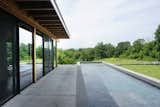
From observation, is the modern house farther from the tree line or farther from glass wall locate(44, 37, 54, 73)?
the tree line

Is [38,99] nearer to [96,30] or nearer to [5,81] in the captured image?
[5,81]

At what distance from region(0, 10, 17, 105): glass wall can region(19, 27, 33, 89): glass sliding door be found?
2.38ft

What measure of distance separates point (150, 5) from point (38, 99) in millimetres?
17257

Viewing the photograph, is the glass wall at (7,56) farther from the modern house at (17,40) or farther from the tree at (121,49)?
the tree at (121,49)

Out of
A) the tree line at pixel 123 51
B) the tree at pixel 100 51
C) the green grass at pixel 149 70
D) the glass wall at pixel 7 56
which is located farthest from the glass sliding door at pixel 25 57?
the tree at pixel 100 51

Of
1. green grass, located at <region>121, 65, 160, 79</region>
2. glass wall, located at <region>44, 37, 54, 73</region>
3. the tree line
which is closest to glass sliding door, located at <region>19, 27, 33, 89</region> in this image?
glass wall, located at <region>44, 37, 54, 73</region>

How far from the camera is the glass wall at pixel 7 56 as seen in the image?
5.12 meters

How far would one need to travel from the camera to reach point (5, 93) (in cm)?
537

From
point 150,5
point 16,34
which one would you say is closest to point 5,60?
point 16,34

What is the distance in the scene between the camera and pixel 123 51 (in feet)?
101

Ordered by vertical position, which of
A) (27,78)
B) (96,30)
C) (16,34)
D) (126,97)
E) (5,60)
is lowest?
(126,97)

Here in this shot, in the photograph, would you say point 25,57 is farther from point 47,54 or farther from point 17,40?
point 47,54

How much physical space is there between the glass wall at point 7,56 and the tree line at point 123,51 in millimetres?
20033

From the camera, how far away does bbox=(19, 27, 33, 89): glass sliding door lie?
6.88 meters
